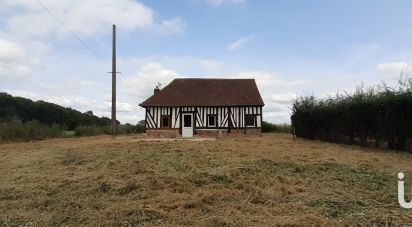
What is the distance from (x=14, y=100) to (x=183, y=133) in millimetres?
31605

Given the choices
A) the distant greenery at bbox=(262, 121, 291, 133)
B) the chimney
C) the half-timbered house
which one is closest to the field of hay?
the half-timbered house

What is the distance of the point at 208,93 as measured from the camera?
80.5ft

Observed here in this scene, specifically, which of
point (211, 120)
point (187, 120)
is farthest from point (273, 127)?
point (187, 120)

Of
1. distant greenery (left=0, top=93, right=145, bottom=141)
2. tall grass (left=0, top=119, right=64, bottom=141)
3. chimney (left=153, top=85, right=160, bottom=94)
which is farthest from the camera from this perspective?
chimney (left=153, top=85, right=160, bottom=94)

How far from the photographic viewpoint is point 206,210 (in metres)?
5.11

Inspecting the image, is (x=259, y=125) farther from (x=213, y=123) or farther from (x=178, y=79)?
(x=178, y=79)

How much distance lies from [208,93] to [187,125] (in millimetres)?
2710

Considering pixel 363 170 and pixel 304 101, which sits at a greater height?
pixel 304 101

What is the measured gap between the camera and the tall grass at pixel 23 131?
1935cm

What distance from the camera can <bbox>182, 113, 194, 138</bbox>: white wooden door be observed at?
75.8ft

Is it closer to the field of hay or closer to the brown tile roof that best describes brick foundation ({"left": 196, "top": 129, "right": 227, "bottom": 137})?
the brown tile roof

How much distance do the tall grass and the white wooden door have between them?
300 inches

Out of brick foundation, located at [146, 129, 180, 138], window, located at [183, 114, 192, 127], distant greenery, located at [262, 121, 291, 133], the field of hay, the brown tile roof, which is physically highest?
the brown tile roof

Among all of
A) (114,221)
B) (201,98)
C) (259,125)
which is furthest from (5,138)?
(114,221)
